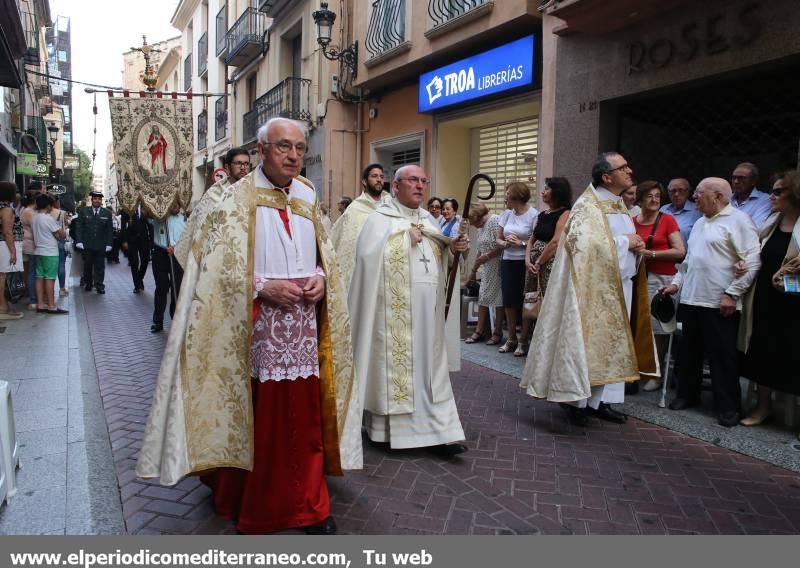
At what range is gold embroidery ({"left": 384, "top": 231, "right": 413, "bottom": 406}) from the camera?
4.04 m

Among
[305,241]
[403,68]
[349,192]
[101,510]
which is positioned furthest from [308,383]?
[349,192]

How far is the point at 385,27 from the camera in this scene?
499 inches

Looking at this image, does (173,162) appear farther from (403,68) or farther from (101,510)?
(101,510)

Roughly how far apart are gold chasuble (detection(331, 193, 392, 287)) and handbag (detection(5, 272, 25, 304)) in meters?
8.35

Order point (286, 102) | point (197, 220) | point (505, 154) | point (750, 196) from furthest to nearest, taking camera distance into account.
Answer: point (286, 102), point (505, 154), point (750, 196), point (197, 220)

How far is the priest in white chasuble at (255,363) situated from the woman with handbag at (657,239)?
3506mm

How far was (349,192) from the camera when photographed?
51.3ft

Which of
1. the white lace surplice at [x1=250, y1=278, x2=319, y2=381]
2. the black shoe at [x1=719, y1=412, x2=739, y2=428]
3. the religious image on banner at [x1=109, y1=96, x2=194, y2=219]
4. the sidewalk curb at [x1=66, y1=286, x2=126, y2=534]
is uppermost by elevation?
the religious image on banner at [x1=109, y1=96, x2=194, y2=219]

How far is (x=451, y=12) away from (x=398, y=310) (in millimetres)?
8337

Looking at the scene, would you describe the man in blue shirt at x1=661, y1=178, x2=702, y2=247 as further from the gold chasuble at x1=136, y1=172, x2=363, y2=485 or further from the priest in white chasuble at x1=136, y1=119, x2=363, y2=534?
the gold chasuble at x1=136, y1=172, x2=363, y2=485

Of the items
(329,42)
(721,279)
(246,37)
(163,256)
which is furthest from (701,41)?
(246,37)

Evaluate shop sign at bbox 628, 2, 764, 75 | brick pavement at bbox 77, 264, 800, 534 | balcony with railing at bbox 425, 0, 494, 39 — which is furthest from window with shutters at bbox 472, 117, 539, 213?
brick pavement at bbox 77, 264, 800, 534

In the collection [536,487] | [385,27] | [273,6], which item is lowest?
[536,487]

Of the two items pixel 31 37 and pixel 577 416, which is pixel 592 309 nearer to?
pixel 577 416
